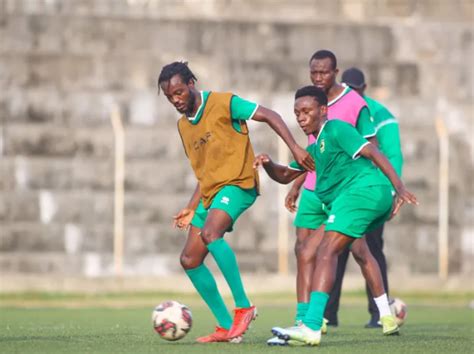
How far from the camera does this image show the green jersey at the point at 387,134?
516 inches

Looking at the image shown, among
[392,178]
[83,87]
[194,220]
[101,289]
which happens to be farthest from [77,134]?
[392,178]

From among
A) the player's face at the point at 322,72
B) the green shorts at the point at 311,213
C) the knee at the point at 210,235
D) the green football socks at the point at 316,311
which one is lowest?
the green football socks at the point at 316,311

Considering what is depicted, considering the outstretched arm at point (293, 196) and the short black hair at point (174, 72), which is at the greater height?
the short black hair at point (174, 72)

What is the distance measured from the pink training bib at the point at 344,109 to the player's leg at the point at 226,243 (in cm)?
149

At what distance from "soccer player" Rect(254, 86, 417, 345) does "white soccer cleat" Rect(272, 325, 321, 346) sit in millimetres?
132

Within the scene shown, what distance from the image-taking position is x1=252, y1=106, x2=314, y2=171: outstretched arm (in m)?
10.3

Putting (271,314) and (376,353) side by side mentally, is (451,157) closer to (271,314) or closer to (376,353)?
(271,314)

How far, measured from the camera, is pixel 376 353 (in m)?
9.45

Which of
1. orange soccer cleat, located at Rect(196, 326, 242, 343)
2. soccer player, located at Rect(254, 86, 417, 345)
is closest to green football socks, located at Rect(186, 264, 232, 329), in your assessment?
orange soccer cleat, located at Rect(196, 326, 242, 343)

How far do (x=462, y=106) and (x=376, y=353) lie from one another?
13137 mm

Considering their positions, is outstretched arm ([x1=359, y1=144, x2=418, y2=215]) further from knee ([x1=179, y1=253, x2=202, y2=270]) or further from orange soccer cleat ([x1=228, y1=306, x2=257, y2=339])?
knee ([x1=179, y1=253, x2=202, y2=270])

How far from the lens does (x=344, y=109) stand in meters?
11.9

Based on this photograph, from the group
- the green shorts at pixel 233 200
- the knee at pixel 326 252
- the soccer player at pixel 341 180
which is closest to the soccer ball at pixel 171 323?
the green shorts at pixel 233 200

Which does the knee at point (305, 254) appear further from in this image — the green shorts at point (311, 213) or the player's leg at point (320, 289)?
the player's leg at point (320, 289)
